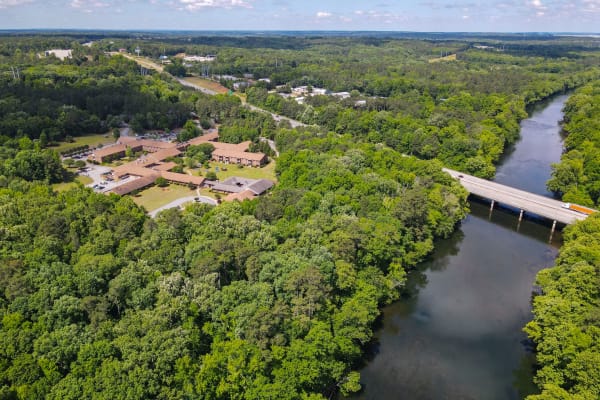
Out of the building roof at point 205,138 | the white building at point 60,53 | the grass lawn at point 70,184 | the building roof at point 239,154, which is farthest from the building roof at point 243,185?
the white building at point 60,53

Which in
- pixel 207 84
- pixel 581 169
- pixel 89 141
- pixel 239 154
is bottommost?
pixel 89 141

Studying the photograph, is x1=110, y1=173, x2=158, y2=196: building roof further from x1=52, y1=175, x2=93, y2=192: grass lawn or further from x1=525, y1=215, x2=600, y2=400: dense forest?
x1=525, y1=215, x2=600, y2=400: dense forest

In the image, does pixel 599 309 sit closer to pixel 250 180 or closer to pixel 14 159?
pixel 250 180

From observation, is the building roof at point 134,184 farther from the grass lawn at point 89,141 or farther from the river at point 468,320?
the river at point 468,320

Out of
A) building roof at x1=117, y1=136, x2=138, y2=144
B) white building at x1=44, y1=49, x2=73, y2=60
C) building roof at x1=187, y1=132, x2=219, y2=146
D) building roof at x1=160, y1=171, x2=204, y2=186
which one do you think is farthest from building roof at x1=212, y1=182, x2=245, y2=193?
white building at x1=44, y1=49, x2=73, y2=60

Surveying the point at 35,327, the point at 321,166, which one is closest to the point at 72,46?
the point at 321,166

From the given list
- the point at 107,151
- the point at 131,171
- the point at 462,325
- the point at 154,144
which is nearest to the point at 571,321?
A: the point at 462,325

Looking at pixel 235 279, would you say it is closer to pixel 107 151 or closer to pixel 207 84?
pixel 107 151

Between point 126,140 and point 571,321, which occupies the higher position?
point 126,140
